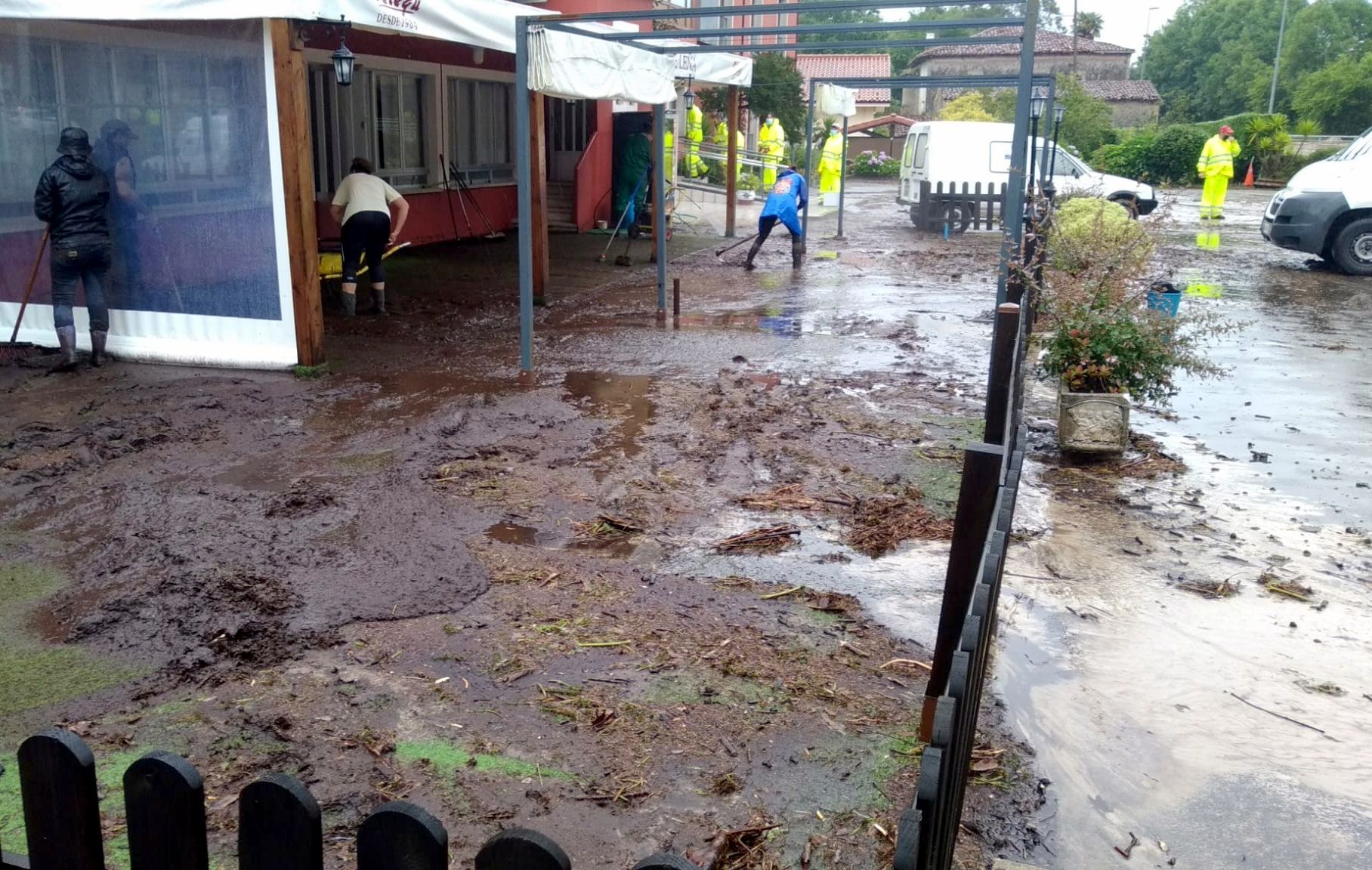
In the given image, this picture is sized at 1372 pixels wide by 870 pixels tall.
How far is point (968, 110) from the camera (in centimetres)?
4169

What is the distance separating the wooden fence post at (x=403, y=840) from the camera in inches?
63.9

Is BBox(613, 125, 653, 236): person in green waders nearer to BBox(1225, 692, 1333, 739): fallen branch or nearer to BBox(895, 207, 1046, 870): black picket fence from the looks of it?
BBox(895, 207, 1046, 870): black picket fence

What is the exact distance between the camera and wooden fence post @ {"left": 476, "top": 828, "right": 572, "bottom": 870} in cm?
154

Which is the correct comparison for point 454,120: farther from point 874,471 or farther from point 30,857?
point 30,857

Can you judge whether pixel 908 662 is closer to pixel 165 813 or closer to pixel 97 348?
pixel 165 813

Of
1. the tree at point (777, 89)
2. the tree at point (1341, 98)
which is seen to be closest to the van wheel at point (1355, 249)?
the tree at point (777, 89)

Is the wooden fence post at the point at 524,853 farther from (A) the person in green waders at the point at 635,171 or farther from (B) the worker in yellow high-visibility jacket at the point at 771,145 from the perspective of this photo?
(B) the worker in yellow high-visibility jacket at the point at 771,145

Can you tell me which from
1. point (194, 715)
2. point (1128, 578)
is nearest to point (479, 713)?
point (194, 715)

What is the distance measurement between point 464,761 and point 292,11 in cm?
615

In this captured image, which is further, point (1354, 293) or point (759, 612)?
point (1354, 293)

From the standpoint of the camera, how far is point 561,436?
7391 mm

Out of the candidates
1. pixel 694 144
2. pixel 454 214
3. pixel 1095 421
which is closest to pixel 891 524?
pixel 1095 421

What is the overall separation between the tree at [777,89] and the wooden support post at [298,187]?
21097 millimetres

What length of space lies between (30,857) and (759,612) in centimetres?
316
